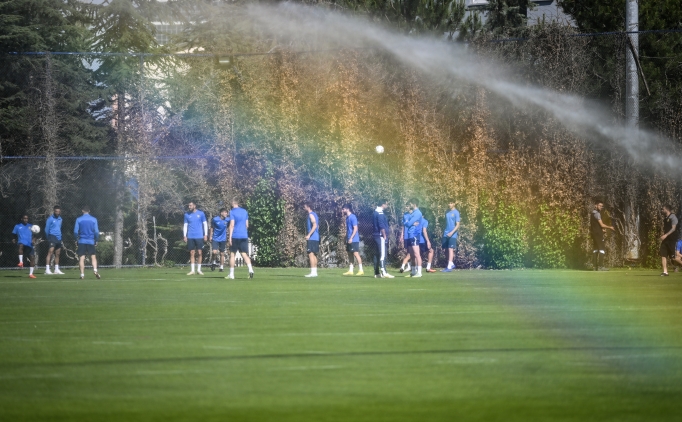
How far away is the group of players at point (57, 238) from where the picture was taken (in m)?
28.3

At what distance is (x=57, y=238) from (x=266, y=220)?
9.30 m

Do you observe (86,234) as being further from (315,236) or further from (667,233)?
(667,233)

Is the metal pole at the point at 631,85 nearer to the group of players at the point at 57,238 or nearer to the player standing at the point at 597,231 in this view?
the player standing at the point at 597,231

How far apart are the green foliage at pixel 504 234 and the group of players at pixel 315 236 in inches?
47.6

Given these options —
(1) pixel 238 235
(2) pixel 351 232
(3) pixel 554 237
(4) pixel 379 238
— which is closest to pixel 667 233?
(3) pixel 554 237

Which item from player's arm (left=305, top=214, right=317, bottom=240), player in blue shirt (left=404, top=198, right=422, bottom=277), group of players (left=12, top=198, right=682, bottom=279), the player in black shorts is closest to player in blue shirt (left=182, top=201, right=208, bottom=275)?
group of players (left=12, top=198, right=682, bottom=279)

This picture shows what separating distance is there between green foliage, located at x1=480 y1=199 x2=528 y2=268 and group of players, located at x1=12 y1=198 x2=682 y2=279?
3.97 feet

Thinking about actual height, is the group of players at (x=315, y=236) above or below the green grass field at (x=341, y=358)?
above

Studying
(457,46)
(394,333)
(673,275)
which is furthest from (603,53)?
(394,333)

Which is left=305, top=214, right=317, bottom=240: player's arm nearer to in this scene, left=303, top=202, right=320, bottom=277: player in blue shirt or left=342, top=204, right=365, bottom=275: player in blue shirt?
left=303, top=202, right=320, bottom=277: player in blue shirt

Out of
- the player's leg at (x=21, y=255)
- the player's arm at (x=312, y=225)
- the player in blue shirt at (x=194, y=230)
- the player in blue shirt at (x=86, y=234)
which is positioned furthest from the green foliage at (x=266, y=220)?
the player in blue shirt at (x=86, y=234)

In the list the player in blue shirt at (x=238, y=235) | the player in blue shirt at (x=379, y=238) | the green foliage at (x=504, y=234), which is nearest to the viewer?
the player in blue shirt at (x=238, y=235)

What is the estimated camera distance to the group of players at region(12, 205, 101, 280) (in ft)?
92.9

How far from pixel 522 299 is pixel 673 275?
1190 cm
